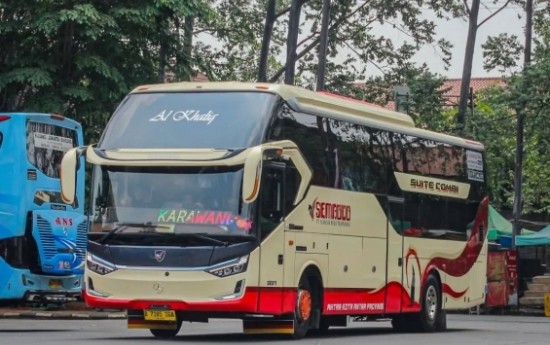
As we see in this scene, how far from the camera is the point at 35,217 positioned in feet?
76.5

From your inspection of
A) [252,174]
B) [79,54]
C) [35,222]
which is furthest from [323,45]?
[252,174]

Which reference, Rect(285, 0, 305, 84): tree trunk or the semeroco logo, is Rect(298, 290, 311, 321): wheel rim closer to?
the semeroco logo

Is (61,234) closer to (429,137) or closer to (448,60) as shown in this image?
(429,137)

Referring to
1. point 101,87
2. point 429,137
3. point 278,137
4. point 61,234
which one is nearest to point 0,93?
point 101,87

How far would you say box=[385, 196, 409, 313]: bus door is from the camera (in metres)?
22.4

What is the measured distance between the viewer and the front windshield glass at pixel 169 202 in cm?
1792

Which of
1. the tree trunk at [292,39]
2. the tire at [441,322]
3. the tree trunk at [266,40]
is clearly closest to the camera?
the tire at [441,322]

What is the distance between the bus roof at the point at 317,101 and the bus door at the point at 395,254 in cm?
143

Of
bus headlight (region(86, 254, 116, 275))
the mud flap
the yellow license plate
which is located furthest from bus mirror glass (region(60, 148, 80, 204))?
the mud flap

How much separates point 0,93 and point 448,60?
52.9 ft

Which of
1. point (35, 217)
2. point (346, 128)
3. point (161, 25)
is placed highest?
point (161, 25)

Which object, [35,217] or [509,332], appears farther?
[509,332]

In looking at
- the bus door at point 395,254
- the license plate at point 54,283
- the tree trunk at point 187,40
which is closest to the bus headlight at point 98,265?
the license plate at point 54,283

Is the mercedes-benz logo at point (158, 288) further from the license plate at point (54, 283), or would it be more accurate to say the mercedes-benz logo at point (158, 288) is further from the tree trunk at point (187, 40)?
the tree trunk at point (187, 40)
